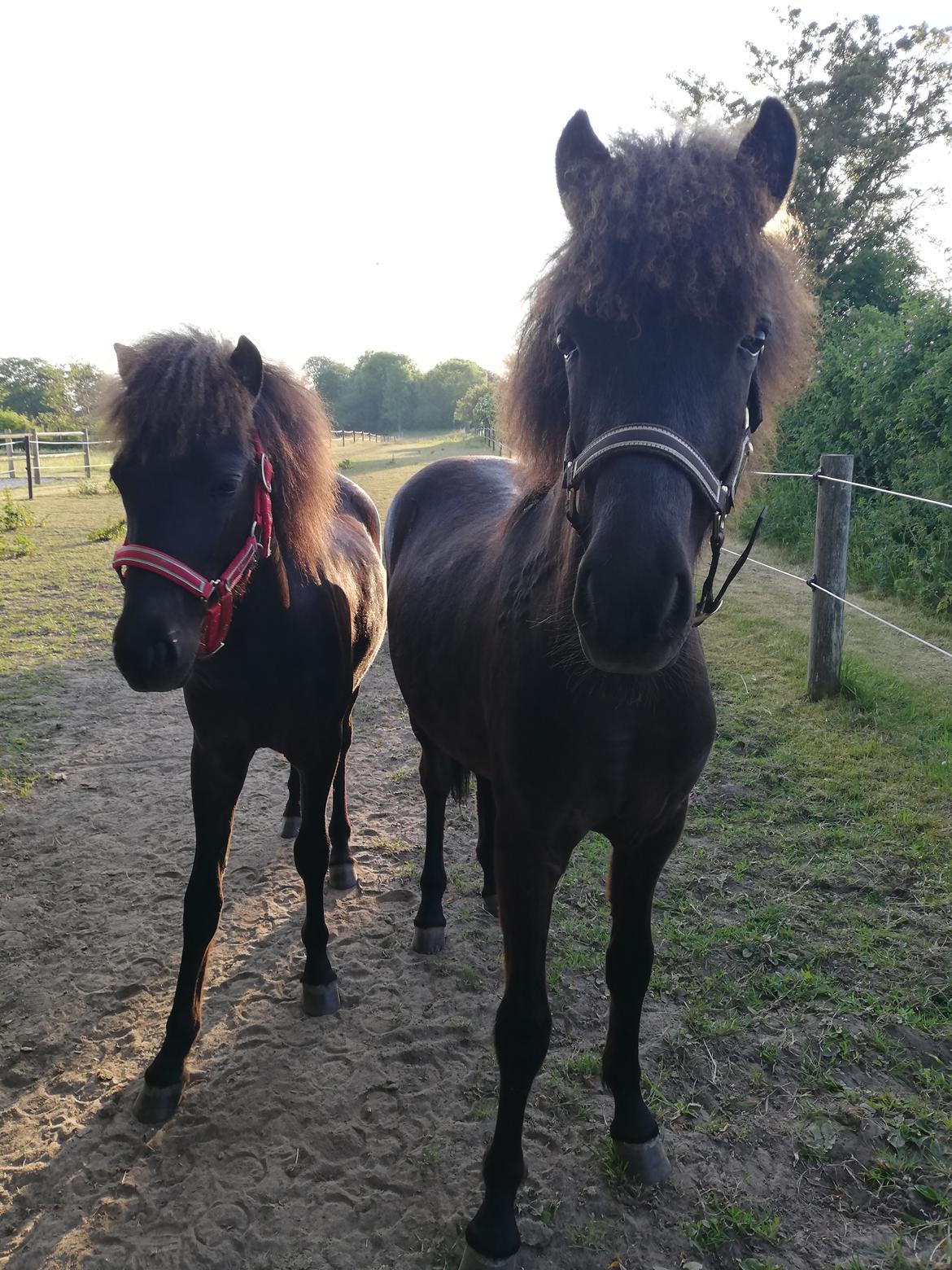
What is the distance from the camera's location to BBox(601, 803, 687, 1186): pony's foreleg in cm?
200

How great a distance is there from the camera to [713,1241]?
1.87m

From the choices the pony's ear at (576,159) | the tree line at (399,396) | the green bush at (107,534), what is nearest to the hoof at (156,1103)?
the pony's ear at (576,159)

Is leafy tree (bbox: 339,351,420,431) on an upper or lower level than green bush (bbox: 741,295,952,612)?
upper

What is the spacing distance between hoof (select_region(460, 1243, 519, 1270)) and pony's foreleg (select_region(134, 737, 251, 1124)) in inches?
40.5

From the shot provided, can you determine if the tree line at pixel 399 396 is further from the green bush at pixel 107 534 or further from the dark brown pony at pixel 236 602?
the dark brown pony at pixel 236 602

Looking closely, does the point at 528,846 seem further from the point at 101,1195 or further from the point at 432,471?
the point at 432,471

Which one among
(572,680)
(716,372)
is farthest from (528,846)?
(716,372)

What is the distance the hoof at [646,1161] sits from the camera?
79.8 inches

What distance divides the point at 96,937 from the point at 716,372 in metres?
3.03

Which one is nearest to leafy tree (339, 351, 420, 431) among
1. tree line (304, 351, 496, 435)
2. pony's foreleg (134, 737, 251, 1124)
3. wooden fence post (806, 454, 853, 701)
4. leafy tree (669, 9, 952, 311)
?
tree line (304, 351, 496, 435)

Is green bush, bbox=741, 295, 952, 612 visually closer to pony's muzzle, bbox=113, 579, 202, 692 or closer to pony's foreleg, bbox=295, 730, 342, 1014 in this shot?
pony's foreleg, bbox=295, 730, 342, 1014

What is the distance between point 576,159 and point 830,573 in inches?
172

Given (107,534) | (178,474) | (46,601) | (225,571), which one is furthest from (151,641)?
(107,534)

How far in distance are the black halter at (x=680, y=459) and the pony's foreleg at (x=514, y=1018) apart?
68 centimetres
